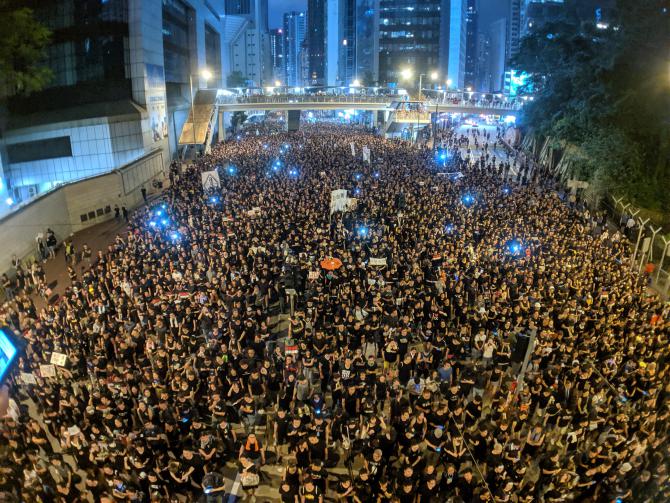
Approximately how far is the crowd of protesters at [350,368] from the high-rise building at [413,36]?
11060 centimetres

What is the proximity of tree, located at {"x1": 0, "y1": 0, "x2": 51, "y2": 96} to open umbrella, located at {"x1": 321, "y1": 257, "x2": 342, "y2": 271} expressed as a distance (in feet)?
86.1

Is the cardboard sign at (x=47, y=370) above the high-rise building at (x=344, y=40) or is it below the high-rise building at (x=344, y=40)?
Answer: below

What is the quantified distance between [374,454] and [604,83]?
93.9 ft

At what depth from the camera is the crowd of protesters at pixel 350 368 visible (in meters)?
8.01

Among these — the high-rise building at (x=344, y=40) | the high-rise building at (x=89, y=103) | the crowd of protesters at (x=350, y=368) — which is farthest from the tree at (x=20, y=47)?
the high-rise building at (x=344, y=40)

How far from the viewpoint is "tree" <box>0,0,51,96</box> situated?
2944cm

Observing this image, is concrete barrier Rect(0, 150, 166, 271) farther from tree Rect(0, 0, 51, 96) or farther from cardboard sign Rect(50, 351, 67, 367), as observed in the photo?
cardboard sign Rect(50, 351, 67, 367)

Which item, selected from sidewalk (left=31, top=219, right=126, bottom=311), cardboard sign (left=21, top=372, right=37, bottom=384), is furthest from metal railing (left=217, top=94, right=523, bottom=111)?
cardboard sign (left=21, top=372, right=37, bottom=384)

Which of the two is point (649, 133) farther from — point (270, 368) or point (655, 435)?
point (270, 368)

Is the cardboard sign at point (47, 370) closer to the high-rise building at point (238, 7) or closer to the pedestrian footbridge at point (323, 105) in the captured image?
the pedestrian footbridge at point (323, 105)

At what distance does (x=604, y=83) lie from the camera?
28.6 meters

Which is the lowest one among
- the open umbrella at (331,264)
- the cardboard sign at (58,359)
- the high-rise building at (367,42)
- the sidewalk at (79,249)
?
the sidewalk at (79,249)

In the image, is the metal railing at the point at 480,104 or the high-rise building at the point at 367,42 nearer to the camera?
the metal railing at the point at 480,104

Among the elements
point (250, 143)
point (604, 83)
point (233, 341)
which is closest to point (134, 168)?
point (250, 143)
